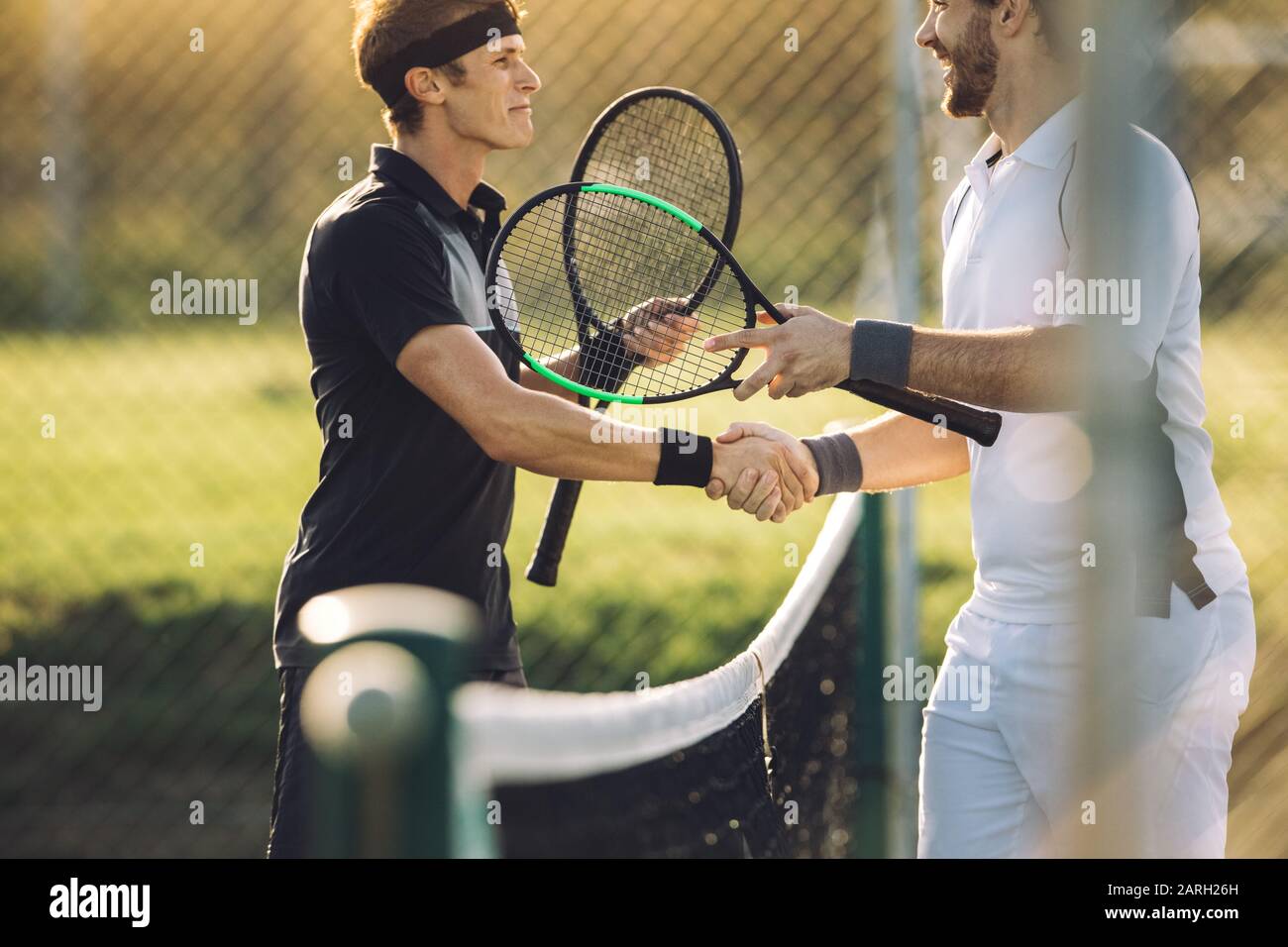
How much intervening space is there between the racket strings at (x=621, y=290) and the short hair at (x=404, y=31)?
1.03ft

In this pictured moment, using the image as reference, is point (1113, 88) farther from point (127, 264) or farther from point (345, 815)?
point (127, 264)

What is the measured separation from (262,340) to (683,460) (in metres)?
8.37

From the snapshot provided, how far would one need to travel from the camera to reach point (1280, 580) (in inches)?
222

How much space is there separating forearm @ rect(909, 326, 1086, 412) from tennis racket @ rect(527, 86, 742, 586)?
2.12ft

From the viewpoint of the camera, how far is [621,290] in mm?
3010

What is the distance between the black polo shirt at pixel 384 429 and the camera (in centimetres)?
243

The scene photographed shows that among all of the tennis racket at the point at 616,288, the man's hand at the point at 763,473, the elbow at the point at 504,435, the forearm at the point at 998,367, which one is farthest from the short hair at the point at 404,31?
the forearm at the point at 998,367

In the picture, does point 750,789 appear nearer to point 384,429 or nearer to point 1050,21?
point 384,429

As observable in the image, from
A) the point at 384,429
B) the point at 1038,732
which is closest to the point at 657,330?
the point at 384,429

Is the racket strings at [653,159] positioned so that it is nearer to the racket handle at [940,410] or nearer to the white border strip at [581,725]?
the racket handle at [940,410]

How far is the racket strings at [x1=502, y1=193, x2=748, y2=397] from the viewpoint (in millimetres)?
2803

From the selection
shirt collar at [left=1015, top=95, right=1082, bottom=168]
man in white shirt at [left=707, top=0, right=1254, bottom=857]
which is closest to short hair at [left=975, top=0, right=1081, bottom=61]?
man in white shirt at [left=707, top=0, right=1254, bottom=857]
